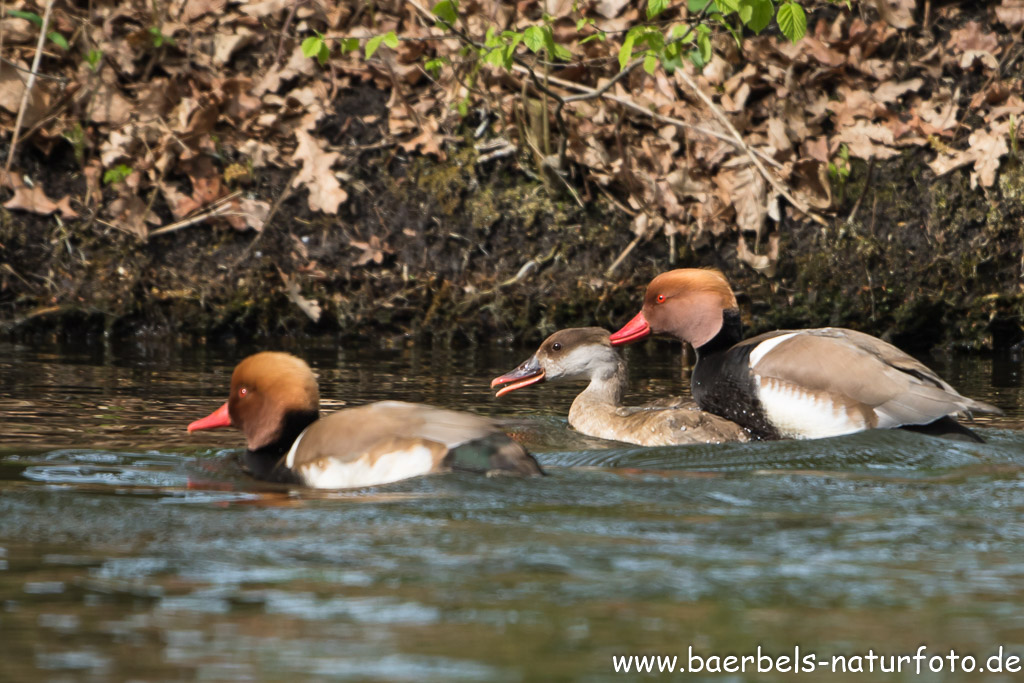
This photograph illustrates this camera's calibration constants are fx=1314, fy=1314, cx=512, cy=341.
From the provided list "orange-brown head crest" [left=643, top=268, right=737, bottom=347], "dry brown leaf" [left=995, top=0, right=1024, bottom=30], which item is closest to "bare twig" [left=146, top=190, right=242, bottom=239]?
"orange-brown head crest" [left=643, top=268, right=737, bottom=347]

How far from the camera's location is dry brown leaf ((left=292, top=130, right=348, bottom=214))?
405 inches

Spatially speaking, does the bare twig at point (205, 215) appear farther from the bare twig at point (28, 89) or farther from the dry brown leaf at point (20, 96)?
the dry brown leaf at point (20, 96)

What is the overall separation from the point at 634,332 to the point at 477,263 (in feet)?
10.4

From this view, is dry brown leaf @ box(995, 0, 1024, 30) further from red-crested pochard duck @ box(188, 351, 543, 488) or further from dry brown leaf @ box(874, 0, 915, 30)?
red-crested pochard duck @ box(188, 351, 543, 488)

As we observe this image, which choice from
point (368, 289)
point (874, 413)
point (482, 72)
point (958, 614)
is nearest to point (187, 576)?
point (958, 614)

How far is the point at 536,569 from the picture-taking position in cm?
363

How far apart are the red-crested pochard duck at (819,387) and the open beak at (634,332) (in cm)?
53

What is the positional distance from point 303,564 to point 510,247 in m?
6.82

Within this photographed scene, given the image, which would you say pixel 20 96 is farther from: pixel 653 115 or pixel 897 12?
pixel 897 12

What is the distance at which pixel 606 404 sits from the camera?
6973mm

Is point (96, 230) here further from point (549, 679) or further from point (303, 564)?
point (549, 679)

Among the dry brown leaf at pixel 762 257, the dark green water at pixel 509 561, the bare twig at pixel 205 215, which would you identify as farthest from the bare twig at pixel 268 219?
the dark green water at pixel 509 561

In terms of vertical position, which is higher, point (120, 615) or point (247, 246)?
point (247, 246)

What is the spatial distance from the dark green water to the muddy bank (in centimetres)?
392
